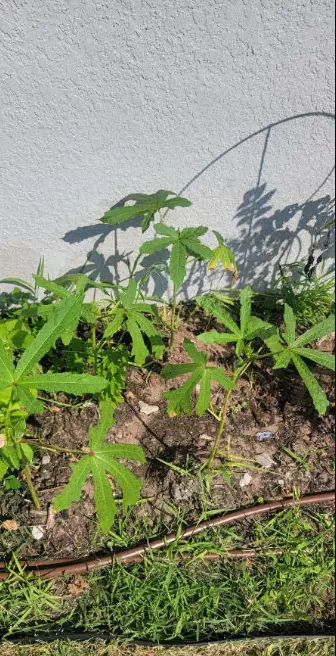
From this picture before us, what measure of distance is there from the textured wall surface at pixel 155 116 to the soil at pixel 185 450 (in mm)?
732

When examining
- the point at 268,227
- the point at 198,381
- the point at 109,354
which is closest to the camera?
the point at 198,381

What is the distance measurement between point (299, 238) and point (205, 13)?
127cm

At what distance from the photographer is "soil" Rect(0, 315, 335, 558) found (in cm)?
222

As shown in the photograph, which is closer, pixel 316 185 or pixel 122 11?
pixel 122 11

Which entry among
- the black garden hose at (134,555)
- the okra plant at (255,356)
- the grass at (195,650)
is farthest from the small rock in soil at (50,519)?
the okra plant at (255,356)

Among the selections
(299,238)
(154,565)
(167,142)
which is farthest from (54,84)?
(154,565)

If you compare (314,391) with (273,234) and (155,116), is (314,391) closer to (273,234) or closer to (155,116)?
(273,234)

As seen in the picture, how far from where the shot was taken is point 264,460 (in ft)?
8.19

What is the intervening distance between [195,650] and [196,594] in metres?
0.19

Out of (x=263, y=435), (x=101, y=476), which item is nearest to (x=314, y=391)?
(x=263, y=435)

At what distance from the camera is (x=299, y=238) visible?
2865mm

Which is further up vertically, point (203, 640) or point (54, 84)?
point (54, 84)

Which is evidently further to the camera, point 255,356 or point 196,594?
point 196,594

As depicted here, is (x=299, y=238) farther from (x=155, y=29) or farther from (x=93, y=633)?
(x=93, y=633)
